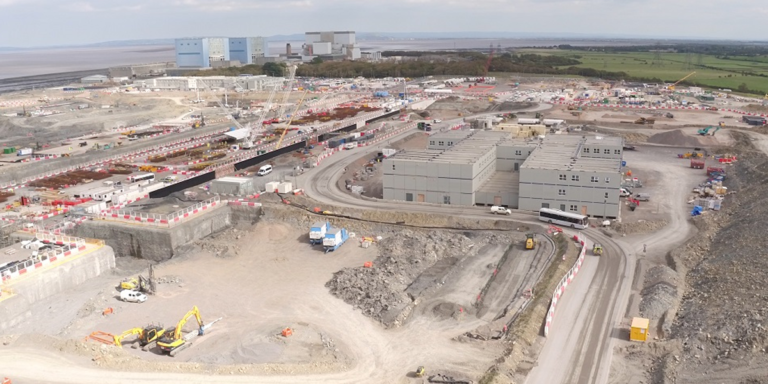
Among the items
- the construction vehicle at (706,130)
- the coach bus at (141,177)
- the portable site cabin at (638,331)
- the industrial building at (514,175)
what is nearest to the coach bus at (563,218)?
the industrial building at (514,175)

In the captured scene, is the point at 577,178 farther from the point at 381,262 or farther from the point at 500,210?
the point at 381,262

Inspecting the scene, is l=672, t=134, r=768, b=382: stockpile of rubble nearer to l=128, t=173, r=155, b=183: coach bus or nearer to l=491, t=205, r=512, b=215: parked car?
l=491, t=205, r=512, b=215: parked car

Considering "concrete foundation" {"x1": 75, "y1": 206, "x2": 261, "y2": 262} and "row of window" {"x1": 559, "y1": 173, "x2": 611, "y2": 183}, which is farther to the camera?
"row of window" {"x1": 559, "y1": 173, "x2": 611, "y2": 183}

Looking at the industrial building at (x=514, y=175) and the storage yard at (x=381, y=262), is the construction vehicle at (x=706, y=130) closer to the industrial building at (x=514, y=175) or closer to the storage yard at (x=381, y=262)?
the storage yard at (x=381, y=262)

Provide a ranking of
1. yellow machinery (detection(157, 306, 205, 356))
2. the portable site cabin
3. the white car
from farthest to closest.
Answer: the white car → yellow machinery (detection(157, 306, 205, 356)) → the portable site cabin

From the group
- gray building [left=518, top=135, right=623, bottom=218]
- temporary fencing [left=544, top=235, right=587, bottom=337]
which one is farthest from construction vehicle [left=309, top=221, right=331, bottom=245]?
temporary fencing [left=544, top=235, right=587, bottom=337]

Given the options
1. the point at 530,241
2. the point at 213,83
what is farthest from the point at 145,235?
the point at 213,83

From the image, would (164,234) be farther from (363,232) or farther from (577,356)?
(577,356)
